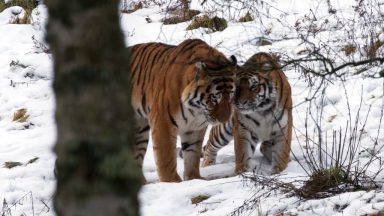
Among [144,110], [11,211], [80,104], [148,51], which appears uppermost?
[80,104]

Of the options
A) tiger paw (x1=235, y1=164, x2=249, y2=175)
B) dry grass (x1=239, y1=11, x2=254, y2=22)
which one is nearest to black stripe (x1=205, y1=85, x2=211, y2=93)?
tiger paw (x1=235, y1=164, x2=249, y2=175)

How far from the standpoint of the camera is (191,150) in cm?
753

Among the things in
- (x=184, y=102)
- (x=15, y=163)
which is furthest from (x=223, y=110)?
(x=15, y=163)

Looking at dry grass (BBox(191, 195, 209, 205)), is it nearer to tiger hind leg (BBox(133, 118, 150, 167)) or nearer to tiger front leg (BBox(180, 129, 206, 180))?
tiger front leg (BBox(180, 129, 206, 180))

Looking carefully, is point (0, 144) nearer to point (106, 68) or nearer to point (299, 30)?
point (299, 30)

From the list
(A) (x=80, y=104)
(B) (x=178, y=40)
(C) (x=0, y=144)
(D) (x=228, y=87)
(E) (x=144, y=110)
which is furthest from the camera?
(B) (x=178, y=40)

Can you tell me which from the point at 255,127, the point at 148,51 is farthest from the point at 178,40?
the point at 255,127

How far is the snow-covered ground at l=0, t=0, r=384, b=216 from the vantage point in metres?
5.30

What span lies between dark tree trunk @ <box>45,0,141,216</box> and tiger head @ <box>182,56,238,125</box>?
16.1 feet

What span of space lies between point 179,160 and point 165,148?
1260 mm

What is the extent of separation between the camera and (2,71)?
437 inches

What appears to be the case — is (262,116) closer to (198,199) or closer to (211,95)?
(211,95)

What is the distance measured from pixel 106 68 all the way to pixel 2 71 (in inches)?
365

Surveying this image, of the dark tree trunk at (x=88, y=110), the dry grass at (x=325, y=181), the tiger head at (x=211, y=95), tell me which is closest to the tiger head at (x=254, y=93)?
the tiger head at (x=211, y=95)
